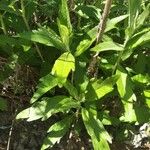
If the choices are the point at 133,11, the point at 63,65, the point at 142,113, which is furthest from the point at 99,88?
the point at 133,11

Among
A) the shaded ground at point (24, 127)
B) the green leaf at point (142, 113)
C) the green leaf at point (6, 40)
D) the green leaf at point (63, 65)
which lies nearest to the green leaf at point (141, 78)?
the green leaf at point (142, 113)

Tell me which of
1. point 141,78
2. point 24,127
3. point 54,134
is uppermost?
point 141,78

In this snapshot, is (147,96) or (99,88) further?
(147,96)

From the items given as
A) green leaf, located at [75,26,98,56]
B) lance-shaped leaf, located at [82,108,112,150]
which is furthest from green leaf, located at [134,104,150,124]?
green leaf, located at [75,26,98,56]

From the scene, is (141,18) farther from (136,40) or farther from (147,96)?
(147,96)

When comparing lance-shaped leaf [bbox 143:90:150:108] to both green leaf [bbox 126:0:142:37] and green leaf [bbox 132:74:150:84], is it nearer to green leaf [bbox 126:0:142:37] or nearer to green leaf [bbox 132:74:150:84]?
green leaf [bbox 132:74:150:84]

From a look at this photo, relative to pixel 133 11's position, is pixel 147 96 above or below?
below
